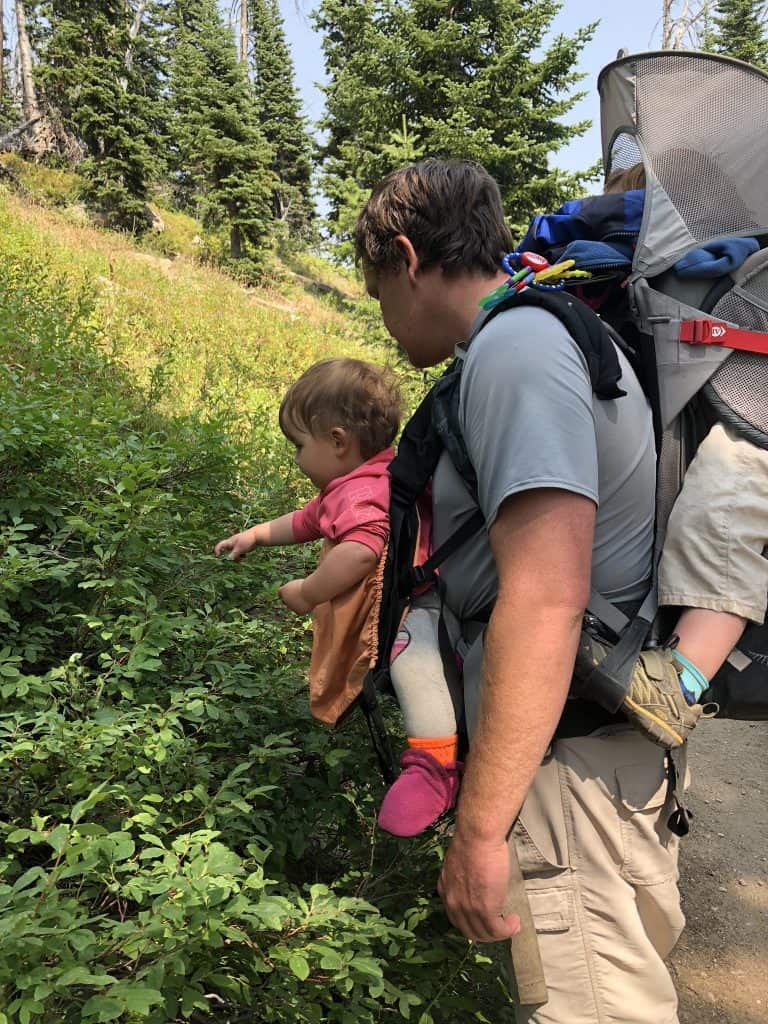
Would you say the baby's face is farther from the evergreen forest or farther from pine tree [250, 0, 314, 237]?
pine tree [250, 0, 314, 237]

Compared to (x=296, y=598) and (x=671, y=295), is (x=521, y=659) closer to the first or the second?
(x=671, y=295)

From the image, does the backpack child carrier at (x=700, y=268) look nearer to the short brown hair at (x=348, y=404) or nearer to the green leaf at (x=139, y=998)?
the short brown hair at (x=348, y=404)

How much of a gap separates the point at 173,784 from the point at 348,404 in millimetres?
1305

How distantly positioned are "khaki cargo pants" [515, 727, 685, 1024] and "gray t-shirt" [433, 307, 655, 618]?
385mm

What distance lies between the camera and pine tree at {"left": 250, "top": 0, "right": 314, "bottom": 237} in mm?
30141

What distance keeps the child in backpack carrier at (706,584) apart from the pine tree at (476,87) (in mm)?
12392

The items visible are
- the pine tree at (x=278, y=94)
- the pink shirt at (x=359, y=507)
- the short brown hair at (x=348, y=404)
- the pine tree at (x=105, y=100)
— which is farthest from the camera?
the pine tree at (x=278, y=94)

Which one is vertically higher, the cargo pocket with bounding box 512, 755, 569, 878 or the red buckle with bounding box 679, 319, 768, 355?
the red buckle with bounding box 679, 319, 768, 355

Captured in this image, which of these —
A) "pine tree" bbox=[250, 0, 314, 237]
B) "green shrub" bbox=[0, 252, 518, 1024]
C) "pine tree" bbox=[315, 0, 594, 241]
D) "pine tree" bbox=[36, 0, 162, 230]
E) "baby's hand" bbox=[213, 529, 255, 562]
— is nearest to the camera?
"green shrub" bbox=[0, 252, 518, 1024]

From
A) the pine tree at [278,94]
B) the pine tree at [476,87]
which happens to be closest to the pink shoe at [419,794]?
the pine tree at [476,87]

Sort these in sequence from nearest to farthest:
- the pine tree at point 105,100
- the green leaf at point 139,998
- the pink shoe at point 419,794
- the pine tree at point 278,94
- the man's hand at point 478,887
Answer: the green leaf at point 139,998, the man's hand at point 478,887, the pink shoe at point 419,794, the pine tree at point 105,100, the pine tree at point 278,94

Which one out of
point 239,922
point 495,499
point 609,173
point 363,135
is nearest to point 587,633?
point 495,499

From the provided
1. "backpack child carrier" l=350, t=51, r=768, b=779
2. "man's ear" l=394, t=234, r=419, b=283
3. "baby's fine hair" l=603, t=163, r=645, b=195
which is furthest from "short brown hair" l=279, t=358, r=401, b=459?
"baby's fine hair" l=603, t=163, r=645, b=195

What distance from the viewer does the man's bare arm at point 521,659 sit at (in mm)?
1407
